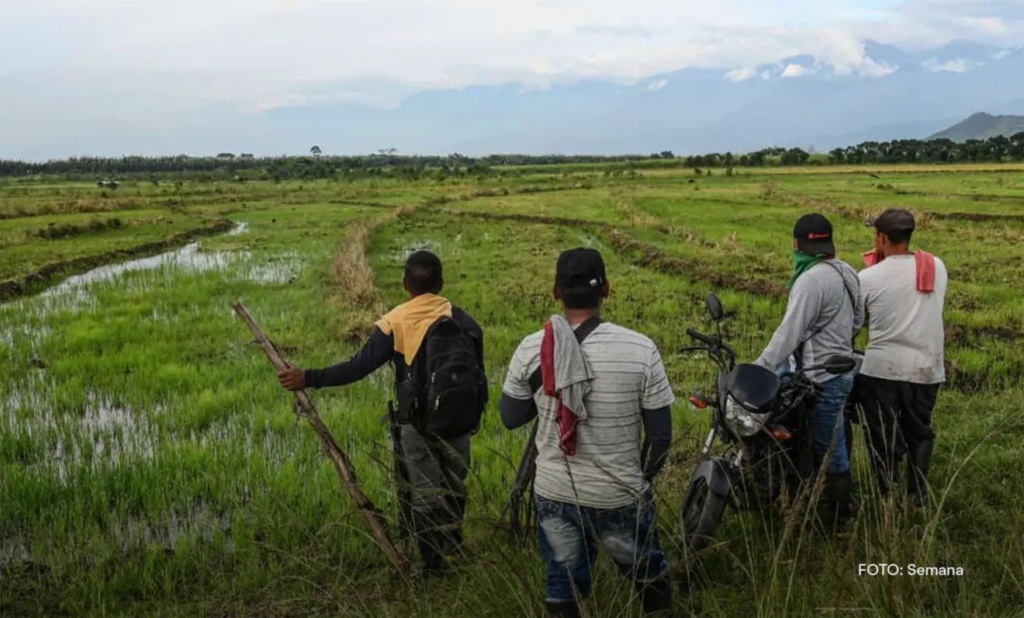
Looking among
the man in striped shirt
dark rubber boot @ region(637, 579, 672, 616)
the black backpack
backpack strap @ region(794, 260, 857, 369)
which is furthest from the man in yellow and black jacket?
backpack strap @ region(794, 260, 857, 369)

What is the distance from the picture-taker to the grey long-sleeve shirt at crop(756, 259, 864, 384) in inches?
142

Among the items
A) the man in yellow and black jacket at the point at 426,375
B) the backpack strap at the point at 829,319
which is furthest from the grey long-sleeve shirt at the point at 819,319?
the man in yellow and black jacket at the point at 426,375

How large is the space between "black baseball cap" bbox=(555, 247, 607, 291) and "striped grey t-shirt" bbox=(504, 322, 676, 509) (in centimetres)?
17

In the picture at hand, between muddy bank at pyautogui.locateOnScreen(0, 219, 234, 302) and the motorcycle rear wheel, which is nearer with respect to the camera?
the motorcycle rear wheel

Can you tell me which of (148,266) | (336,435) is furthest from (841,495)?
(148,266)

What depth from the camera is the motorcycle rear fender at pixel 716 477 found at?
3.22 metres

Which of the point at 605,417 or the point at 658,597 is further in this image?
the point at 658,597

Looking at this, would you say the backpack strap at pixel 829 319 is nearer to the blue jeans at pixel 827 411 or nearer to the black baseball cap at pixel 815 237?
the black baseball cap at pixel 815 237

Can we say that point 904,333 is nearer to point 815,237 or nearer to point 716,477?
point 815,237

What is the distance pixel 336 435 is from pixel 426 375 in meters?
2.64

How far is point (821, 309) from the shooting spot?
3.68 m

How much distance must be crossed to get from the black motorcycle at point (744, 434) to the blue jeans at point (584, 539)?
0.40 meters

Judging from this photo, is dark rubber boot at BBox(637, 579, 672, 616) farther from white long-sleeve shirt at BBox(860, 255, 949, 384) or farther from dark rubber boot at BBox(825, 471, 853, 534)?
white long-sleeve shirt at BBox(860, 255, 949, 384)

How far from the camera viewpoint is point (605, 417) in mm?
2635
